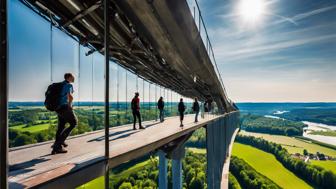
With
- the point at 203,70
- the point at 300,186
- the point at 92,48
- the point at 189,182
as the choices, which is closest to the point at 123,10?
the point at 92,48

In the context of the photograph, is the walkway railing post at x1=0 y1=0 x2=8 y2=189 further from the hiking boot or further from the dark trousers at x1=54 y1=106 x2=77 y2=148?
the hiking boot

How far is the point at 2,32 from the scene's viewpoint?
7.57 ft

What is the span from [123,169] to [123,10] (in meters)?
79.5

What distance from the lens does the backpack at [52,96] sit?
4.42 metres

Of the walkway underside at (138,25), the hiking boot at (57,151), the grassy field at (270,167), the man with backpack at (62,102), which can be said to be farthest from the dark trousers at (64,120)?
the grassy field at (270,167)

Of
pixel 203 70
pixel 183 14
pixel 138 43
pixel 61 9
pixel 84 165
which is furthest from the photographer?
pixel 203 70

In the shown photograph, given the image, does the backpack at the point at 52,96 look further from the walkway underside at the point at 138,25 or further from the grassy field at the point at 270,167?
the grassy field at the point at 270,167

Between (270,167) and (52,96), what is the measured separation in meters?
82.2

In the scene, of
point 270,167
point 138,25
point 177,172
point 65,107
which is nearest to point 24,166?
point 65,107

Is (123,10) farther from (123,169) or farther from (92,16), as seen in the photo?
(123,169)

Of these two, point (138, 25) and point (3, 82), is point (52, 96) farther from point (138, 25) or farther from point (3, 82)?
point (138, 25)

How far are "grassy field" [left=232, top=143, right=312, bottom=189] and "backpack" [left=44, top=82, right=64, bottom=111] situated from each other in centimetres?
6839

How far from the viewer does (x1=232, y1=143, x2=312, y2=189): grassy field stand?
6391cm

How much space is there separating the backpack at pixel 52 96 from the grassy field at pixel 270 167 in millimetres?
68391
